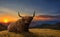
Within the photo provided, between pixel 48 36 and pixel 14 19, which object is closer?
pixel 48 36

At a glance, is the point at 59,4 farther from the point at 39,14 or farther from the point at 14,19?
the point at 14,19

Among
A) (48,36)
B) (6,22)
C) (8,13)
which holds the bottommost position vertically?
(48,36)

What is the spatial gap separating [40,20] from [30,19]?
454 millimetres

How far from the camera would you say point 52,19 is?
369cm

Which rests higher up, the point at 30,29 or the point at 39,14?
the point at 39,14

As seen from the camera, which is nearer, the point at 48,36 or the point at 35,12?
the point at 48,36

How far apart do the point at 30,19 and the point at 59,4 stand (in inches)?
34.2

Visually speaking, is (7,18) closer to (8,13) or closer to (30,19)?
(8,13)

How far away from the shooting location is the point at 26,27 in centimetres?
339

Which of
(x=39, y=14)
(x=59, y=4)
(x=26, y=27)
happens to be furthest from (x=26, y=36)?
(x=59, y=4)

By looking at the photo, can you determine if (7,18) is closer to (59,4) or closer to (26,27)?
(26,27)

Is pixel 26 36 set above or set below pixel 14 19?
below

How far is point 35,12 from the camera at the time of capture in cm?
357

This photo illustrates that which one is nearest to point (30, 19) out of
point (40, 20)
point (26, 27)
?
point (26, 27)
